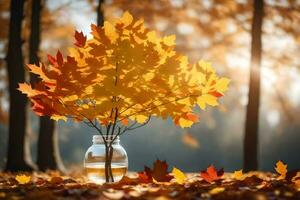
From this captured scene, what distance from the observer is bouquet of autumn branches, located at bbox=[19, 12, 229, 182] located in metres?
3.67

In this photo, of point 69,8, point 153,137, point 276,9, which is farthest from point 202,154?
point 276,9

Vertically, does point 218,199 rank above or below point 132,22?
below

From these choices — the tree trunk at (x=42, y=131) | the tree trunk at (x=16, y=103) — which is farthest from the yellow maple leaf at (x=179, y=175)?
the tree trunk at (x=42, y=131)

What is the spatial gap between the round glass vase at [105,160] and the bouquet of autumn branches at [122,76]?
1.08 ft

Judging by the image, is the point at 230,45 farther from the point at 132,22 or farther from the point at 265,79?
the point at 132,22

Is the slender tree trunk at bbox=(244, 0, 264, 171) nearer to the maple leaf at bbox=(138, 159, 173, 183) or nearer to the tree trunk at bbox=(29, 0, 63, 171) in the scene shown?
the tree trunk at bbox=(29, 0, 63, 171)

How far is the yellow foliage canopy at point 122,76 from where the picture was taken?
367 cm

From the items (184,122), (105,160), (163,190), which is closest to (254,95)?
(184,122)

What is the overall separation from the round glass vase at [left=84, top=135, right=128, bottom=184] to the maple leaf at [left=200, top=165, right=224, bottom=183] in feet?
2.38

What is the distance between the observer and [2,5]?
12.0 meters

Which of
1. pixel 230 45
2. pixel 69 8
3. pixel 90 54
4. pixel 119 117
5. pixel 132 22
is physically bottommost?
pixel 119 117

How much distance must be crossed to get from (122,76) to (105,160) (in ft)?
2.78

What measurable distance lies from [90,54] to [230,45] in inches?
275

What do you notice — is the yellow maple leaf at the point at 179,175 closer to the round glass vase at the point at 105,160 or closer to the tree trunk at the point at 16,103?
the round glass vase at the point at 105,160
